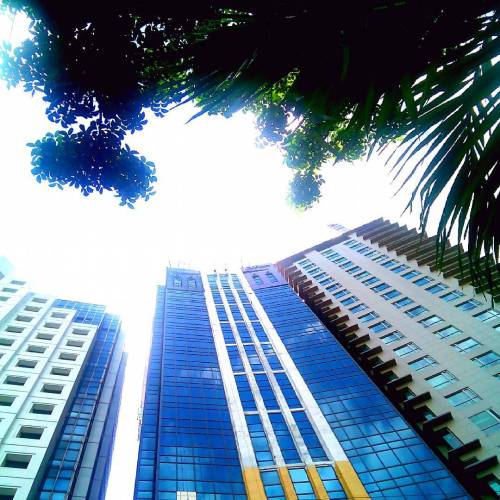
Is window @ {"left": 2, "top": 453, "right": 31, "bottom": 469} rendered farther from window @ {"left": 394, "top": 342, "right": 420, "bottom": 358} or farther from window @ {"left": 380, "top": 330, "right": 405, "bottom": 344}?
window @ {"left": 380, "top": 330, "right": 405, "bottom": 344}

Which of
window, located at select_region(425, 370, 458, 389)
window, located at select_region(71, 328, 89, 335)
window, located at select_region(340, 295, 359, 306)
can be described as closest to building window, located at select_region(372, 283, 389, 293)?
window, located at select_region(340, 295, 359, 306)

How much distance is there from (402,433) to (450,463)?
4.70 metres

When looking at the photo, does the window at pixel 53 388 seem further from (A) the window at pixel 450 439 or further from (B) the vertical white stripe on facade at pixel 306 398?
(A) the window at pixel 450 439

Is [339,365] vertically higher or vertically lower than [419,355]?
higher

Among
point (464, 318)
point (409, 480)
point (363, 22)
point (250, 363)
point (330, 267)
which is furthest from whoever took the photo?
point (330, 267)

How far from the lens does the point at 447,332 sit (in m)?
34.5

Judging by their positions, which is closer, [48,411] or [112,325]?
[48,411]

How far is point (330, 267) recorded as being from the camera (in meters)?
57.6

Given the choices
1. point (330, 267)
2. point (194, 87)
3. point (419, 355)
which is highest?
point (330, 267)

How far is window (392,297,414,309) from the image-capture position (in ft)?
133

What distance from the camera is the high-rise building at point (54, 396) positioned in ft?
98.7

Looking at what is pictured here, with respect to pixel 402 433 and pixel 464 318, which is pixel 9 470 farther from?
pixel 464 318

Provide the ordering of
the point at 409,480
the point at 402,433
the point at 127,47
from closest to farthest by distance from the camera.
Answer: the point at 127,47 < the point at 409,480 < the point at 402,433

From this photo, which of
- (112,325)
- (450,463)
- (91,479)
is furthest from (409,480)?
(112,325)
